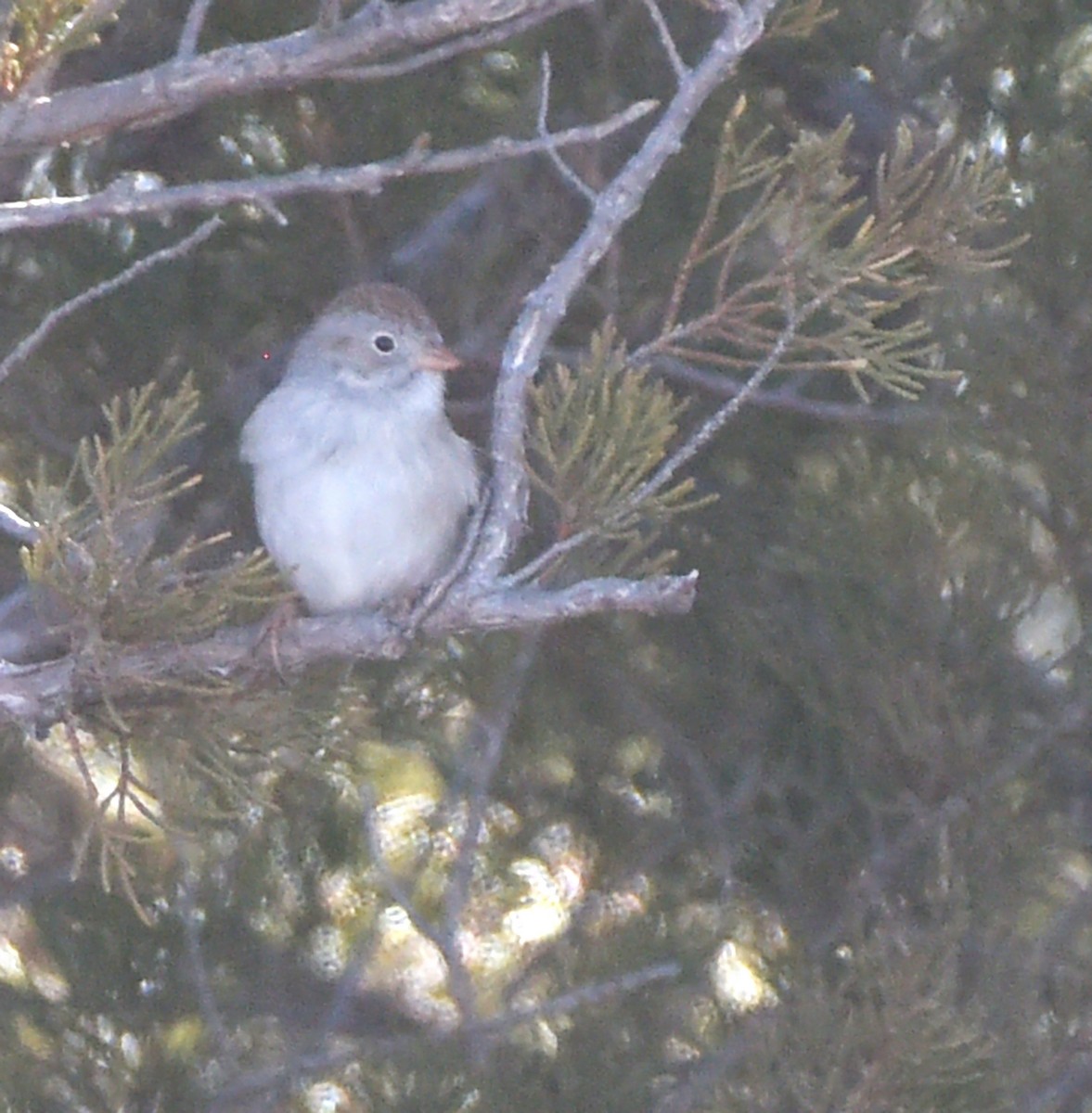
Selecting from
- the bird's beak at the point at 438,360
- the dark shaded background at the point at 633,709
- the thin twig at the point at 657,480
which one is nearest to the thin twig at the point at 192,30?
the thin twig at the point at 657,480

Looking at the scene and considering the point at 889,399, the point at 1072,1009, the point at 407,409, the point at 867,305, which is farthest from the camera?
the point at 407,409

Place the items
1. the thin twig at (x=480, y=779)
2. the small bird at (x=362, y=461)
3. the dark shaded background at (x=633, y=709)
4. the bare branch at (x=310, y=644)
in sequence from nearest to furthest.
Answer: the bare branch at (x=310, y=644) < the dark shaded background at (x=633, y=709) < the thin twig at (x=480, y=779) < the small bird at (x=362, y=461)

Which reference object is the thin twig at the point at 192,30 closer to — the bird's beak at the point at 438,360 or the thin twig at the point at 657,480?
the thin twig at the point at 657,480

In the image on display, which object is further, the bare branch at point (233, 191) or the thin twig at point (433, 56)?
the thin twig at point (433, 56)

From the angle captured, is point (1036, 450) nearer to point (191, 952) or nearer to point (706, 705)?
point (706, 705)

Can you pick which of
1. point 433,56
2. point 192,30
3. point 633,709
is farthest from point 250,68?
point 633,709

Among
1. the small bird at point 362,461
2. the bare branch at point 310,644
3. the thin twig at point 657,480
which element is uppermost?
the small bird at point 362,461

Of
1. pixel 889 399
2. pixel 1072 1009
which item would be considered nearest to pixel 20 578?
pixel 889 399
